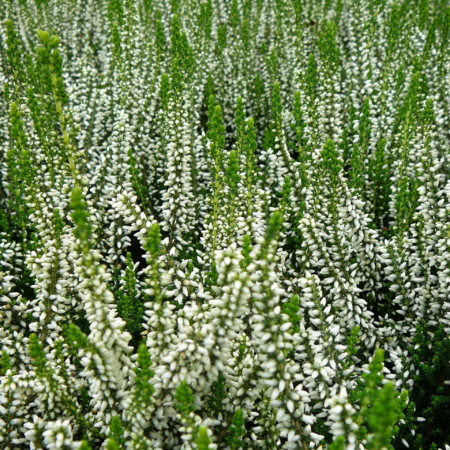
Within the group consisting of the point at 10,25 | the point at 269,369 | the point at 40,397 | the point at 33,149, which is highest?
the point at 10,25

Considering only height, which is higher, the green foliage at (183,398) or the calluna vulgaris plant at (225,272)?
the calluna vulgaris plant at (225,272)

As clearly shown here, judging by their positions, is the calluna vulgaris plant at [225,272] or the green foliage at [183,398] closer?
the green foliage at [183,398]

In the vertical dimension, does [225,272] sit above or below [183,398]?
above

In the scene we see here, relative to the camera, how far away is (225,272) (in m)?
3.13

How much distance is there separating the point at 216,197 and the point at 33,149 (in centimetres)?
289

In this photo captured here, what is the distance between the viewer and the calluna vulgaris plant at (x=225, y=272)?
3143 mm

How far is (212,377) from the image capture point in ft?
10.7

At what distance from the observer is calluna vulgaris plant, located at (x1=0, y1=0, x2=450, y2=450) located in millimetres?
3143

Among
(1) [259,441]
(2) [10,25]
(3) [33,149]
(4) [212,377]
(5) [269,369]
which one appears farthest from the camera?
(3) [33,149]

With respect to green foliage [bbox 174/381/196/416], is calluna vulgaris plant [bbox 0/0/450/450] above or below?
above

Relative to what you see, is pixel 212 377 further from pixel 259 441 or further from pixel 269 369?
pixel 259 441

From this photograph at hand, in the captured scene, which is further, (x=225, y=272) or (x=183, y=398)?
(x=225, y=272)

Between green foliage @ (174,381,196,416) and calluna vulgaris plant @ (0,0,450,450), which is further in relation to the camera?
calluna vulgaris plant @ (0,0,450,450)

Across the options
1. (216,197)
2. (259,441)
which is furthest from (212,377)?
(216,197)
